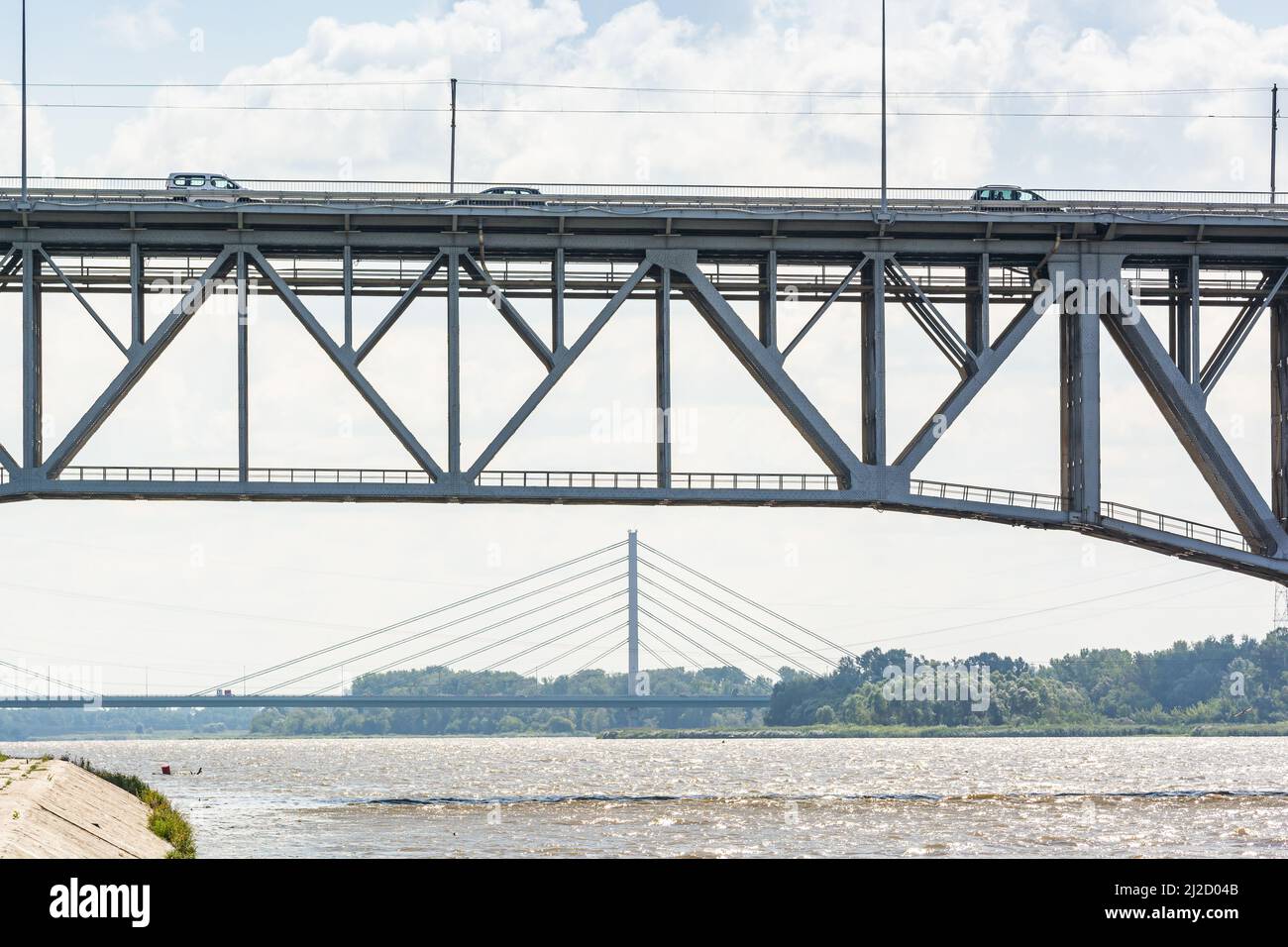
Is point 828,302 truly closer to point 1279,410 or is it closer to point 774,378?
point 774,378

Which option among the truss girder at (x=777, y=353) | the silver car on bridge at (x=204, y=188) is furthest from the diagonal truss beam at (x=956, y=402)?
the silver car on bridge at (x=204, y=188)

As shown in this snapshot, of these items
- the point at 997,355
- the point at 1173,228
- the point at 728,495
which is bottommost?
the point at 728,495

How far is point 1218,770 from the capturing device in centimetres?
10894

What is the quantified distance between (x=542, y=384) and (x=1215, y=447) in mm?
17082

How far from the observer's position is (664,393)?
1960 inches

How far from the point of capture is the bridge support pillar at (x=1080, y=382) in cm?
5188

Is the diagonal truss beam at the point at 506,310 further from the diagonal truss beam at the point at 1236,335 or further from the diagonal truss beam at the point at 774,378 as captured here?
the diagonal truss beam at the point at 1236,335

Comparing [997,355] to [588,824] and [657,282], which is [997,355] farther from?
[588,824]

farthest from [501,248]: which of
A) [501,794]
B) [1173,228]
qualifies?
[501,794]

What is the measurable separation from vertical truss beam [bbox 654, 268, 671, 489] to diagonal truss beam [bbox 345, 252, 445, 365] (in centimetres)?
566

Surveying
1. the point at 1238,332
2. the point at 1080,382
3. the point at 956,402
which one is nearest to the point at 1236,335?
the point at 1238,332

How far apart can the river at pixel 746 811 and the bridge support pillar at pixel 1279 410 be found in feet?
29.1

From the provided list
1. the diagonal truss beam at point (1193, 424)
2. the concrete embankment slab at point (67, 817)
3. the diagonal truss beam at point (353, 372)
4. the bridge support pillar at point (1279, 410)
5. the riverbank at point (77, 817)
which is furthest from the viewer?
the bridge support pillar at point (1279, 410)

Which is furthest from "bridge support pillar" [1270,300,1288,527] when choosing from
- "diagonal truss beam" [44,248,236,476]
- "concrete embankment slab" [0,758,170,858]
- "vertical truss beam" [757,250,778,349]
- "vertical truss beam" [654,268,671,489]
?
"concrete embankment slab" [0,758,170,858]
